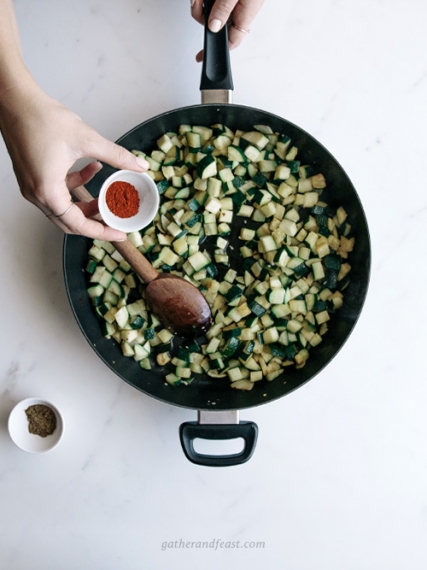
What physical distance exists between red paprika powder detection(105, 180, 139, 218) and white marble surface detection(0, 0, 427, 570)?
0.36 metres

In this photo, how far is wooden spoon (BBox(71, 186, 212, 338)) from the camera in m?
1.82

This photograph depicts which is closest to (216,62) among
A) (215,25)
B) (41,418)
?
(215,25)

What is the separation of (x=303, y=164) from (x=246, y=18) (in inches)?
21.1

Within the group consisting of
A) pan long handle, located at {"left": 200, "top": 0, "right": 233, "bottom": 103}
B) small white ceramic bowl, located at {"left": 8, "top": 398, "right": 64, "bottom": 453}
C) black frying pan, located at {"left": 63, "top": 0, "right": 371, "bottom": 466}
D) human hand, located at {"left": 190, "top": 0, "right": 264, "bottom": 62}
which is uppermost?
human hand, located at {"left": 190, "top": 0, "right": 264, "bottom": 62}

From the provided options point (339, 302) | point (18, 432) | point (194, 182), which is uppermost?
point (194, 182)

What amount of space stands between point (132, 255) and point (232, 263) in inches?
15.5

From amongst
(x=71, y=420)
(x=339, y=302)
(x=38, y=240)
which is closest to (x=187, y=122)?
(x=38, y=240)

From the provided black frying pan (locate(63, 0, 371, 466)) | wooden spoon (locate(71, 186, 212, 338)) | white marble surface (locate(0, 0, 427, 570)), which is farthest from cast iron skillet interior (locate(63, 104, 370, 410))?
wooden spoon (locate(71, 186, 212, 338))

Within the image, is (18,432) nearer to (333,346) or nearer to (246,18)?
(333,346)

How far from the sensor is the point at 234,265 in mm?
1994

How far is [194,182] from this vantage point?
195cm

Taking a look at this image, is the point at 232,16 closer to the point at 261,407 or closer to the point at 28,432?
the point at 261,407

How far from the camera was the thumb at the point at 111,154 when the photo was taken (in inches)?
58.0

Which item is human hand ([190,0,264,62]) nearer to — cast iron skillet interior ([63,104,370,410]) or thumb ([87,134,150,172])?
cast iron skillet interior ([63,104,370,410])
